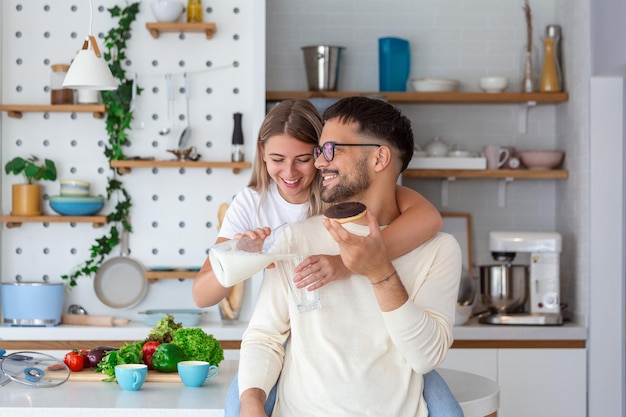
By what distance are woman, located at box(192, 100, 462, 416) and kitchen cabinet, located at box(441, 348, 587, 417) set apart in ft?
6.57

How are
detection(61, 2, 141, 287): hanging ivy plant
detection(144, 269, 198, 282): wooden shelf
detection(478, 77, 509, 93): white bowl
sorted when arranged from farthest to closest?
detection(478, 77, 509, 93): white bowl, detection(61, 2, 141, 287): hanging ivy plant, detection(144, 269, 198, 282): wooden shelf

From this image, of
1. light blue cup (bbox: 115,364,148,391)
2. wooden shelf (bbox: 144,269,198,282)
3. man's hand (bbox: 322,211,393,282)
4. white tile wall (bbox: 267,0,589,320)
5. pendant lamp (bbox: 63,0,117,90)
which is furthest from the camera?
white tile wall (bbox: 267,0,589,320)

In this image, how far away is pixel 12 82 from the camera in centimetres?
475

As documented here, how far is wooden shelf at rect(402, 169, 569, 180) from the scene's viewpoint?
184 inches

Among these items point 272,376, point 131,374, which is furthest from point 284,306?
point 131,374

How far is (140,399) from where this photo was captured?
2340 mm

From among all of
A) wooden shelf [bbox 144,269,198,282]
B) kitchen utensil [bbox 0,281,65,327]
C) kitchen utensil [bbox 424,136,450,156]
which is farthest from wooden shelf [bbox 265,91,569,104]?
kitchen utensil [bbox 0,281,65,327]

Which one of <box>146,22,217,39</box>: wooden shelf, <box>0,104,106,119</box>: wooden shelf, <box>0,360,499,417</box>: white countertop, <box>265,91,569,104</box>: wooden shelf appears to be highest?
<box>146,22,217,39</box>: wooden shelf

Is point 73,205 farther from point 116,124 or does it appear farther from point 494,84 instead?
point 494,84

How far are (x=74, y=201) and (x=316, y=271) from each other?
2.88 m

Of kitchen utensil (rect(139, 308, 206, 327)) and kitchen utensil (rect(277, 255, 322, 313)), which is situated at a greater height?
kitchen utensil (rect(277, 255, 322, 313))

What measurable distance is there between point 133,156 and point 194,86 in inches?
18.8

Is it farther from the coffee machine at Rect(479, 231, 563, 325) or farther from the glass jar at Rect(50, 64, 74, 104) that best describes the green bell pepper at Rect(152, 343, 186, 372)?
the glass jar at Rect(50, 64, 74, 104)

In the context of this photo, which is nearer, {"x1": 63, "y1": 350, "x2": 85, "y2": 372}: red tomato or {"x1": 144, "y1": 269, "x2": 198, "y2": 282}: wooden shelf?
{"x1": 63, "y1": 350, "x2": 85, "y2": 372}: red tomato
